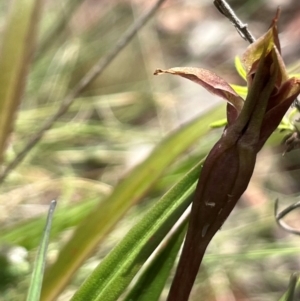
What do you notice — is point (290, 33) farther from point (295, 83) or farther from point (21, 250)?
point (295, 83)

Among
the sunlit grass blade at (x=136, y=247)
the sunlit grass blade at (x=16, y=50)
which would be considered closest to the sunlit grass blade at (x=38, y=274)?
the sunlit grass blade at (x=136, y=247)

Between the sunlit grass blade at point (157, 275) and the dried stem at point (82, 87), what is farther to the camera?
the dried stem at point (82, 87)

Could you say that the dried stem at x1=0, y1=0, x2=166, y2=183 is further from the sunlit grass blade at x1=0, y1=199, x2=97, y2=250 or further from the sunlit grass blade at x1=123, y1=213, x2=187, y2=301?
the sunlit grass blade at x1=123, y1=213, x2=187, y2=301

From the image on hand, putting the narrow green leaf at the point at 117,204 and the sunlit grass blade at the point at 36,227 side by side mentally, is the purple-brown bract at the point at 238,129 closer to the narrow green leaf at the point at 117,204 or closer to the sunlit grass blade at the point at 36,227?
the narrow green leaf at the point at 117,204

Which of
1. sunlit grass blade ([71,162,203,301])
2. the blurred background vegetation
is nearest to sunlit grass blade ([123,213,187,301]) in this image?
sunlit grass blade ([71,162,203,301])

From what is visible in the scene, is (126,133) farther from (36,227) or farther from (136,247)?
(136,247)

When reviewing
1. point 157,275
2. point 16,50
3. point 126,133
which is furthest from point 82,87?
point 126,133

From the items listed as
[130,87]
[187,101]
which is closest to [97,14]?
[130,87]
